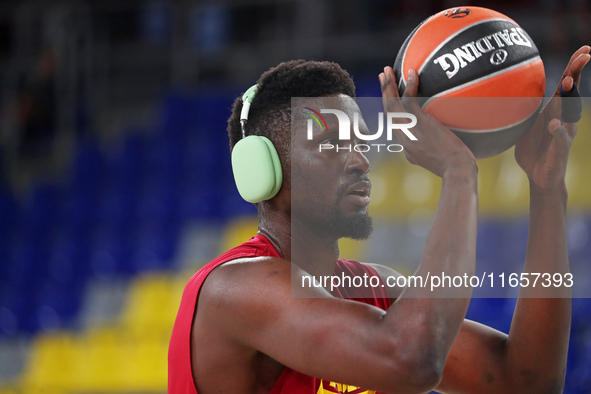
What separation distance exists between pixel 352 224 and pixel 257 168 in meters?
0.38

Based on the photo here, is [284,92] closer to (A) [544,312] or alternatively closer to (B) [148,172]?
(A) [544,312]

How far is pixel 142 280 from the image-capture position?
26.1 ft

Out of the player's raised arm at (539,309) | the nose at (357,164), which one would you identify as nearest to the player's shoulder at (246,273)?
the nose at (357,164)

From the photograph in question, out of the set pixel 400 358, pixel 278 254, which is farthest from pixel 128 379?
pixel 400 358

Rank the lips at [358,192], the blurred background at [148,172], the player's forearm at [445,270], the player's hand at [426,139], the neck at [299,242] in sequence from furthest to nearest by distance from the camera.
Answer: the blurred background at [148,172], the neck at [299,242], the lips at [358,192], the player's hand at [426,139], the player's forearm at [445,270]

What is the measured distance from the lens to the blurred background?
686 cm

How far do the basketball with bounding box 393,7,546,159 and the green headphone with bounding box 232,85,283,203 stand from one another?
52 centimetres

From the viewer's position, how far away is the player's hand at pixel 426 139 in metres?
2.06

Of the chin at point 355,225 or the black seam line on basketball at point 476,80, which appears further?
the chin at point 355,225

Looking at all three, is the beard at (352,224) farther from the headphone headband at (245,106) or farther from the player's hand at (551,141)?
the player's hand at (551,141)

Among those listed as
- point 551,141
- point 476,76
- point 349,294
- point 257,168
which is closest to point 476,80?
point 476,76

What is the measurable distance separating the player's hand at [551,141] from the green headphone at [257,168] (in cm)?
87

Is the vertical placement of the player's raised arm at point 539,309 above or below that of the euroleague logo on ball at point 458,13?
below

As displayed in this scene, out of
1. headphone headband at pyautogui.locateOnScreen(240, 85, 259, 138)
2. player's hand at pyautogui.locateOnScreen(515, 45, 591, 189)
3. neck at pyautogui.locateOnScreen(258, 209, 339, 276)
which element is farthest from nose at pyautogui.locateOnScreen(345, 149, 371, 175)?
player's hand at pyautogui.locateOnScreen(515, 45, 591, 189)
